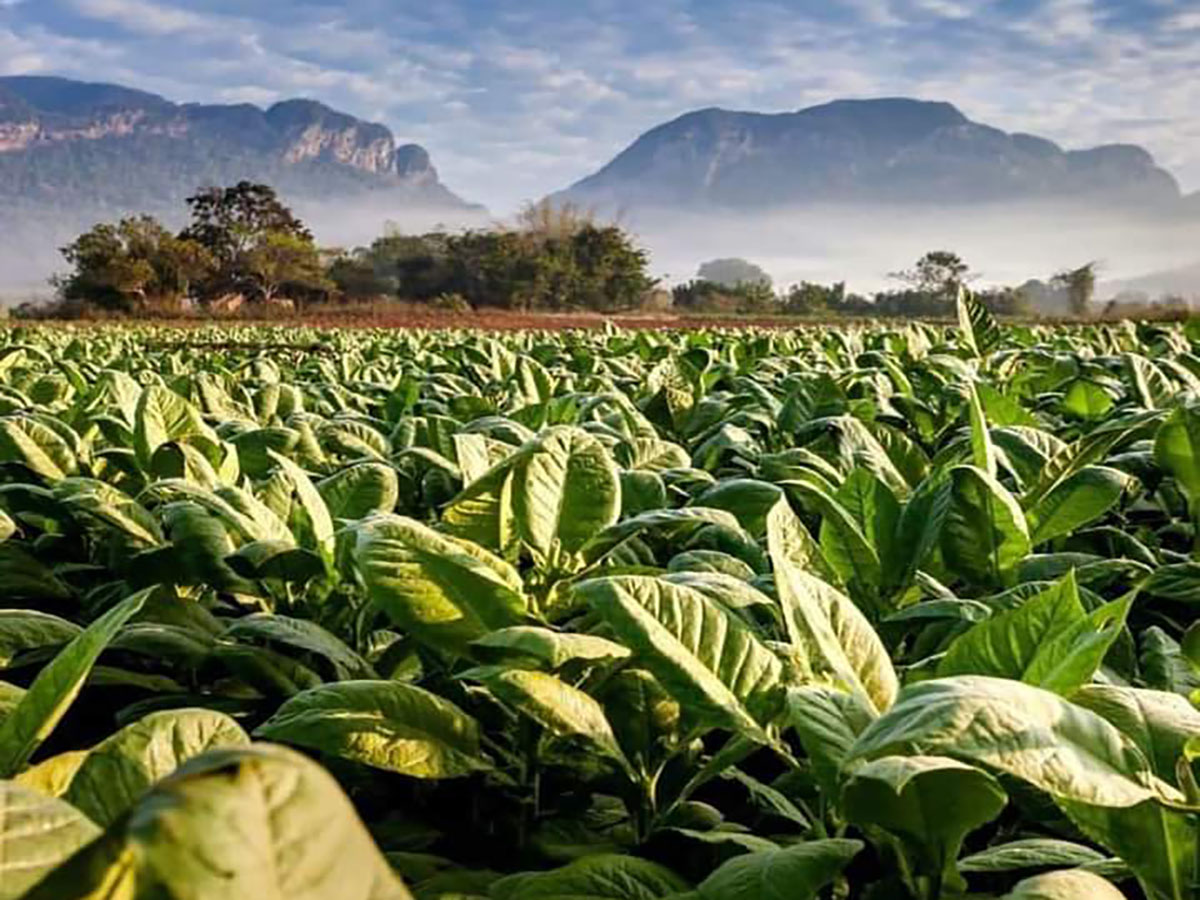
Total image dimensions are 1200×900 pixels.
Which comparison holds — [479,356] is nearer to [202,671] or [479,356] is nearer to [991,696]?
[202,671]

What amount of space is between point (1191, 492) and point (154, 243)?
70100 mm

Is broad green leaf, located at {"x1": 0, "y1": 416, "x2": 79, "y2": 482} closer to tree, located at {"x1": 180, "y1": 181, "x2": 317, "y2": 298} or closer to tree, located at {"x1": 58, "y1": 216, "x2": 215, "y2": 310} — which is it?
tree, located at {"x1": 58, "y1": 216, "x2": 215, "y2": 310}

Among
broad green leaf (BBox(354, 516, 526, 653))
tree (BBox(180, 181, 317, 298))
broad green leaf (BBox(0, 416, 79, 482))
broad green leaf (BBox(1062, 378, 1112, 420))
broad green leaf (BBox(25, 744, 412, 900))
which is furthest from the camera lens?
tree (BBox(180, 181, 317, 298))

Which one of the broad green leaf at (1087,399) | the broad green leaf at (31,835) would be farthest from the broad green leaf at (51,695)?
the broad green leaf at (1087,399)

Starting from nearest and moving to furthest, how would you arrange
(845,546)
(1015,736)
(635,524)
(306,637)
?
(1015,736)
(306,637)
(635,524)
(845,546)

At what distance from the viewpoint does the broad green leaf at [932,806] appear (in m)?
0.61

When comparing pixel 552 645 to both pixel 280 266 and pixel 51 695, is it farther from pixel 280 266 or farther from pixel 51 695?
pixel 280 266

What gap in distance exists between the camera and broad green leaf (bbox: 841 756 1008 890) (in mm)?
608

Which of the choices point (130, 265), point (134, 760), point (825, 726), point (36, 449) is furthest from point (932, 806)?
point (130, 265)

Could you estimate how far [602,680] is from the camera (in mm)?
905

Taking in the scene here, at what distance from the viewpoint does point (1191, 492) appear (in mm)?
1576

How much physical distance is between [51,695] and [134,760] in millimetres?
70

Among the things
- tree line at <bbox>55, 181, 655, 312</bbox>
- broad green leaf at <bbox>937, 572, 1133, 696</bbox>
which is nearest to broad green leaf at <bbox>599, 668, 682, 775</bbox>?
broad green leaf at <bbox>937, 572, 1133, 696</bbox>

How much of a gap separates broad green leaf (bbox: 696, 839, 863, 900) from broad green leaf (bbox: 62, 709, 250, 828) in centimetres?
29
